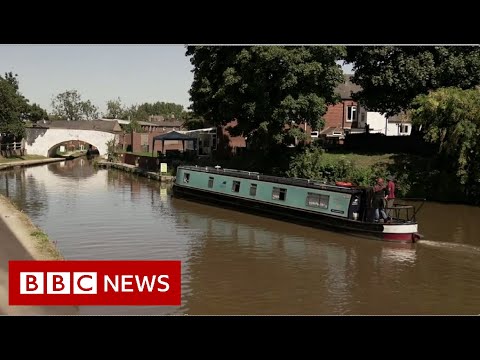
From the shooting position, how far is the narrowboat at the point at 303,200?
1678 centimetres

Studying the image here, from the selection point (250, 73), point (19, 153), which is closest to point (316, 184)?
point (250, 73)

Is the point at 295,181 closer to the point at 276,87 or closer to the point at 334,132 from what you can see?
the point at 276,87

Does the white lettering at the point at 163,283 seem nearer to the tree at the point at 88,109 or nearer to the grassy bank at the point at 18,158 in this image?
the grassy bank at the point at 18,158

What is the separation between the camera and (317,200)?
62.5 ft

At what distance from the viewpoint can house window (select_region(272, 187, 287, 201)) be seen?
2052 centimetres

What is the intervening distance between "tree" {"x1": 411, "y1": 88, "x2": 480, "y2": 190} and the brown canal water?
80.5 inches

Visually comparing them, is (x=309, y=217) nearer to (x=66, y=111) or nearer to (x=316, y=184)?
(x=316, y=184)

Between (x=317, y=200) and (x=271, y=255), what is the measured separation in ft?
15.9

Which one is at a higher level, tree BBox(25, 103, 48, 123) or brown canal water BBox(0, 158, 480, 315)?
tree BBox(25, 103, 48, 123)

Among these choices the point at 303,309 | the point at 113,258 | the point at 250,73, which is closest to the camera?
the point at 303,309

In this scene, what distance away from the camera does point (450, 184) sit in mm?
25797

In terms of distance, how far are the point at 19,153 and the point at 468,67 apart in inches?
1734

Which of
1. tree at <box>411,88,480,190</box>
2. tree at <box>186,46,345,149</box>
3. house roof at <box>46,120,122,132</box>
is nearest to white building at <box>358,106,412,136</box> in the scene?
tree at <box>186,46,345,149</box>

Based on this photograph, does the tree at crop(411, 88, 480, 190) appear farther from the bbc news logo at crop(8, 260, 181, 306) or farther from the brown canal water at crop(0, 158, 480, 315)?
the bbc news logo at crop(8, 260, 181, 306)
